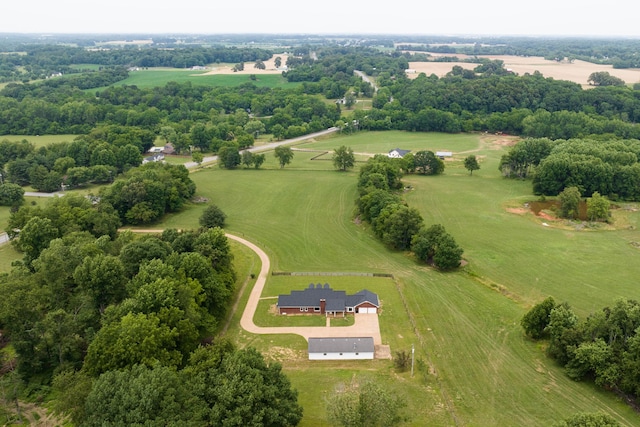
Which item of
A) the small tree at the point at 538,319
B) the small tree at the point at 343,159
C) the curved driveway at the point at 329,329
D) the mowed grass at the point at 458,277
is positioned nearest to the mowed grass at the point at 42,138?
the mowed grass at the point at 458,277

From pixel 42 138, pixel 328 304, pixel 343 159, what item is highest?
pixel 343 159

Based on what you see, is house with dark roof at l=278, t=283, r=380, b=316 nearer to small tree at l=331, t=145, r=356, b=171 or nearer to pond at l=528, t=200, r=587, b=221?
pond at l=528, t=200, r=587, b=221

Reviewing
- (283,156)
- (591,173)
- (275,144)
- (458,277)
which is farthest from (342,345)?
(275,144)

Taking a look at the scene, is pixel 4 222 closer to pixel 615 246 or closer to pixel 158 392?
pixel 158 392

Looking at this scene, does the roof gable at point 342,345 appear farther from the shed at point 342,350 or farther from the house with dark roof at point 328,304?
the house with dark roof at point 328,304

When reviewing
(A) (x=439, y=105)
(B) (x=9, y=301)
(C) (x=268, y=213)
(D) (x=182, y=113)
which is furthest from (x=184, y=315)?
(A) (x=439, y=105)

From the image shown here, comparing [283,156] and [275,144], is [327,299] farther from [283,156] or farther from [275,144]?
[275,144]
